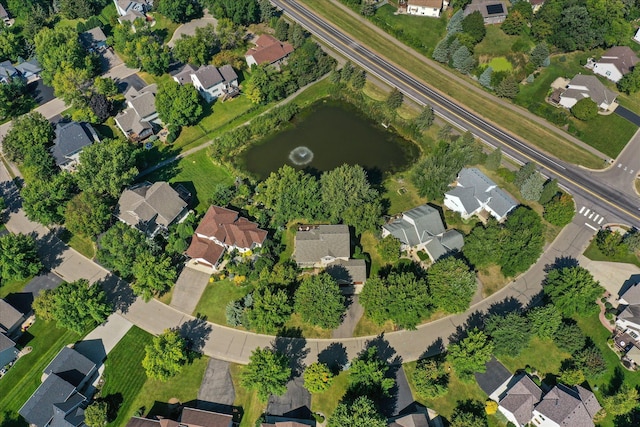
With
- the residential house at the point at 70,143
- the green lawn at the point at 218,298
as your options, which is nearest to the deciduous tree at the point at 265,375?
the green lawn at the point at 218,298

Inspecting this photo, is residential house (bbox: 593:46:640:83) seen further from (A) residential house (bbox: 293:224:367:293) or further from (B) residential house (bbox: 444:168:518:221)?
(A) residential house (bbox: 293:224:367:293)

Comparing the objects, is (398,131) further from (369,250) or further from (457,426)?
(457,426)

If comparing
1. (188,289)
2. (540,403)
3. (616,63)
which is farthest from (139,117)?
(616,63)

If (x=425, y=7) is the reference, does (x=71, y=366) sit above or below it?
below

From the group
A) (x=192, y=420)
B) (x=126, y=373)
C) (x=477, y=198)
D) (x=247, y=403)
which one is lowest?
(x=247, y=403)

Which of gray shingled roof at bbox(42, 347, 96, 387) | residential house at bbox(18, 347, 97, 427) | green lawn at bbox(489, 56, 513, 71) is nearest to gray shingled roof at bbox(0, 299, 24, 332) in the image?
gray shingled roof at bbox(42, 347, 96, 387)

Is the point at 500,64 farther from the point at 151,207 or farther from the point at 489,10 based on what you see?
the point at 151,207
